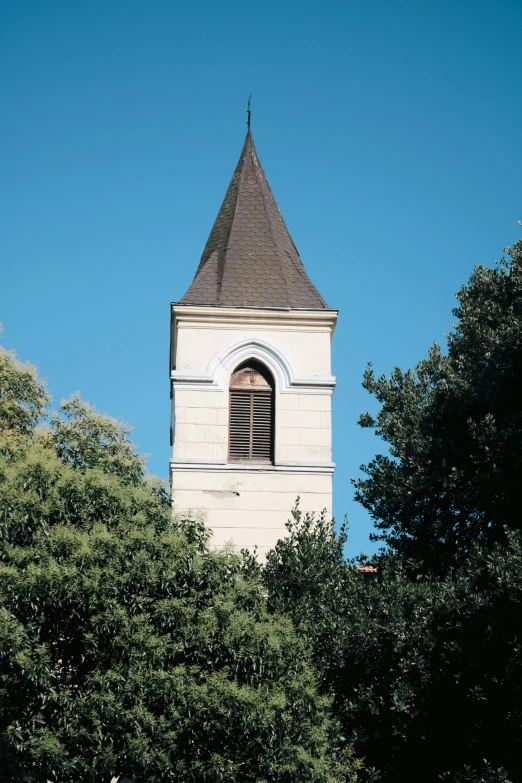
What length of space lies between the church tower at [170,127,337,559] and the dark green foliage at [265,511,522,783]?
4.20 m

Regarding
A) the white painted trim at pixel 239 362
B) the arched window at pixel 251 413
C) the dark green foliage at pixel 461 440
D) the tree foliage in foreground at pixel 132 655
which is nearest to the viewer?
the tree foliage in foreground at pixel 132 655

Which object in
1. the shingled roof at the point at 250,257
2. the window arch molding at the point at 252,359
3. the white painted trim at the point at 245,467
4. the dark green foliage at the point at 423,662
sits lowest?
the dark green foliage at the point at 423,662

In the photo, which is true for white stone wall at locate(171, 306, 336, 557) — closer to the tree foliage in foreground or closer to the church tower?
the church tower

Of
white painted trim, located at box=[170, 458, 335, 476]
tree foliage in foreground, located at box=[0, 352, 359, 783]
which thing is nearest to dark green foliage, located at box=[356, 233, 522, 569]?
white painted trim, located at box=[170, 458, 335, 476]

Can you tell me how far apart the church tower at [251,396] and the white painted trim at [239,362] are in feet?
0.07

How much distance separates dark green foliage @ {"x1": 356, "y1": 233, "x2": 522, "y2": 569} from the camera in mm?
24703

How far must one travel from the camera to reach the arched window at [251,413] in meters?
26.9

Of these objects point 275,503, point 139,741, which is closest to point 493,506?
point 275,503

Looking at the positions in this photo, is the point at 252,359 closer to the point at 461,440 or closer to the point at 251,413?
the point at 251,413

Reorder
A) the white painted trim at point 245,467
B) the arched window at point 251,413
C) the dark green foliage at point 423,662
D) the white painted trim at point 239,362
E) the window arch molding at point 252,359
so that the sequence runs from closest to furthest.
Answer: the dark green foliage at point 423,662
the white painted trim at point 245,467
the arched window at point 251,413
the white painted trim at point 239,362
the window arch molding at point 252,359

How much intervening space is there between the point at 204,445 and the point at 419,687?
26.2 feet

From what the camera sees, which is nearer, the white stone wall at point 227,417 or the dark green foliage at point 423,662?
the dark green foliage at point 423,662

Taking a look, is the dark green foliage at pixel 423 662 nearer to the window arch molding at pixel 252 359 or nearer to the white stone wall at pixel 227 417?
the white stone wall at pixel 227 417

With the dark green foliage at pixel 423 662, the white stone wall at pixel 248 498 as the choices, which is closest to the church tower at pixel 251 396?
the white stone wall at pixel 248 498
